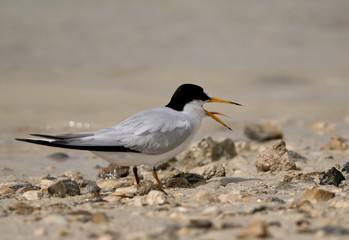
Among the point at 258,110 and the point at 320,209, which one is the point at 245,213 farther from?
the point at 258,110

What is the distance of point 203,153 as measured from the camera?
214 inches

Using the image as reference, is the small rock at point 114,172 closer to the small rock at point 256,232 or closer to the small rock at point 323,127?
the small rock at point 256,232

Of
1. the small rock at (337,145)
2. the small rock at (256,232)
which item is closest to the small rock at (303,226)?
the small rock at (256,232)

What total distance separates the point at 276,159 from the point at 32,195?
197cm

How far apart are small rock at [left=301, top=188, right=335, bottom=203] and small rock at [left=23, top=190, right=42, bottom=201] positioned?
164 cm

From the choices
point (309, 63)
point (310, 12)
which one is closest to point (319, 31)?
point (310, 12)

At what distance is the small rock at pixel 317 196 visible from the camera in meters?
3.39

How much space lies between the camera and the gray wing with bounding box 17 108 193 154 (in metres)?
3.83

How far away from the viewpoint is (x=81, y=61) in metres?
14.4

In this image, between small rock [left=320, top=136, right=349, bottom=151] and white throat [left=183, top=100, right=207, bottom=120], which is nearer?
white throat [left=183, top=100, right=207, bottom=120]

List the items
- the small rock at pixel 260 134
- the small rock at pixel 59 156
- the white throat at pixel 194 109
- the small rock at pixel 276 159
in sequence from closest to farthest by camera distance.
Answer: the white throat at pixel 194 109, the small rock at pixel 276 159, the small rock at pixel 59 156, the small rock at pixel 260 134

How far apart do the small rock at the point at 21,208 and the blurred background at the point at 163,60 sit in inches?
136

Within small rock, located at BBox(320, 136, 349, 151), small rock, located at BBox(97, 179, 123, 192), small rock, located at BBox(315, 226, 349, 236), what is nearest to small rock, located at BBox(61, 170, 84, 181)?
small rock, located at BBox(97, 179, 123, 192)

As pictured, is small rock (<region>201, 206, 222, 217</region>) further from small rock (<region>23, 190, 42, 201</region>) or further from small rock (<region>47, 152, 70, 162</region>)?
small rock (<region>47, 152, 70, 162</region>)
